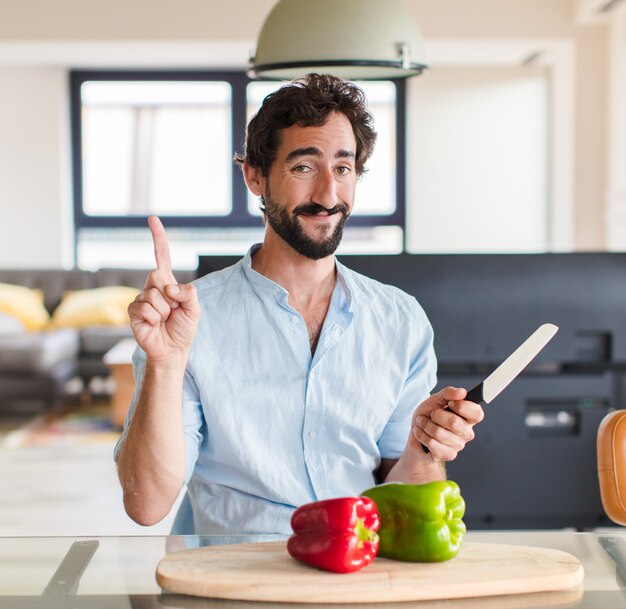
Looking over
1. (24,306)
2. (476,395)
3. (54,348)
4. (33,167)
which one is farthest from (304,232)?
(33,167)

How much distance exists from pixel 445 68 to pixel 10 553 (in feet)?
24.3

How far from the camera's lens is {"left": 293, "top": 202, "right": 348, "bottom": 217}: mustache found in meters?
1.84

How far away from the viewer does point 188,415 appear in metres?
1.76

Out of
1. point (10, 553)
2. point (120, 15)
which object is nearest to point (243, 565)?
point (10, 553)

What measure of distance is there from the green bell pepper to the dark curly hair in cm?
80

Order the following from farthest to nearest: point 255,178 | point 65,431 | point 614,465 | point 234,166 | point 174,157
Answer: point 174,157
point 234,166
point 65,431
point 255,178
point 614,465

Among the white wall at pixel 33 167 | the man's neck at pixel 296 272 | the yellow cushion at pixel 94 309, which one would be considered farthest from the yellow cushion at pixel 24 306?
the man's neck at pixel 296 272

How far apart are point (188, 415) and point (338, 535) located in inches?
24.0

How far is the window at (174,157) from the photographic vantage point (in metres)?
8.50

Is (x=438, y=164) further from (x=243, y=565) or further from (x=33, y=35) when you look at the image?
(x=243, y=565)

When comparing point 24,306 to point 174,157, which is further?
point 174,157

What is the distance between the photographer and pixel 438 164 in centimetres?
828

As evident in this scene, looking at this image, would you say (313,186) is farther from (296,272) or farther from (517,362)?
(517,362)

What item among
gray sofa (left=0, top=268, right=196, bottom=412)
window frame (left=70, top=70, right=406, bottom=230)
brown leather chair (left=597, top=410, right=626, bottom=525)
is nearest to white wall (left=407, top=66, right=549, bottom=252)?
window frame (left=70, top=70, right=406, bottom=230)
